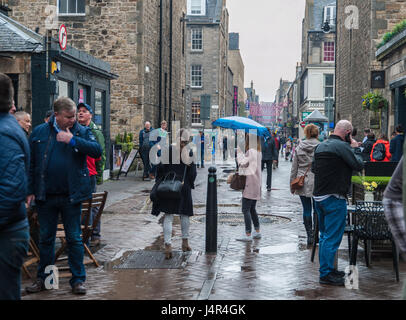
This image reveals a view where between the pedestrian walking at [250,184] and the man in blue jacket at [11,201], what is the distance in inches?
216

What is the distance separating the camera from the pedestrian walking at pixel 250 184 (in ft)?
29.3

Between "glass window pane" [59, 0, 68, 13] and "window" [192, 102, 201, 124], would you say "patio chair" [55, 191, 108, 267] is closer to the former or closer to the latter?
"glass window pane" [59, 0, 68, 13]

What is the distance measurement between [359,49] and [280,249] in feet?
56.2

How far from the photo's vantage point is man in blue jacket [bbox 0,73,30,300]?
11.6 feet

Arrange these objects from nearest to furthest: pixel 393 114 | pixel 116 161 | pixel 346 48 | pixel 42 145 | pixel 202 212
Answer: pixel 42 145, pixel 202 212, pixel 393 114, pixel 116 161, pixel 346 48

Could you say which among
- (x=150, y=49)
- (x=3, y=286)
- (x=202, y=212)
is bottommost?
(x=202, y=212)

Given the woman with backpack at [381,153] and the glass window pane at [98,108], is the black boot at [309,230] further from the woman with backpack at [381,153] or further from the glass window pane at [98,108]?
the glass window pane at [98,108]

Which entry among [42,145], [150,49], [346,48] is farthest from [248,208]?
[346,48]

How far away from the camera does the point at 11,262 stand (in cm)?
357

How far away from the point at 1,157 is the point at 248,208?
580cm

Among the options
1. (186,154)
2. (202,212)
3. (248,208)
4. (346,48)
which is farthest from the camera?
A: (346,48)
